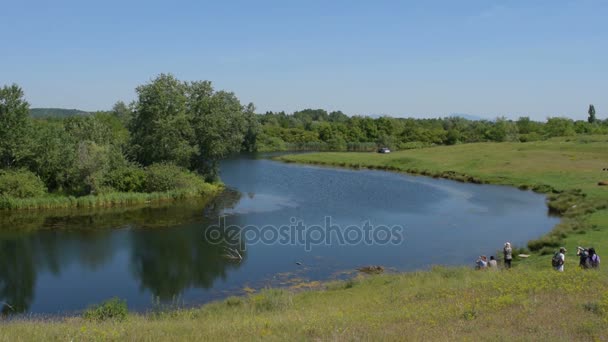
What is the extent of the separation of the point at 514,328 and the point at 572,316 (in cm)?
199

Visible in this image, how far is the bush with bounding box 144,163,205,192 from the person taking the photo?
193 ft

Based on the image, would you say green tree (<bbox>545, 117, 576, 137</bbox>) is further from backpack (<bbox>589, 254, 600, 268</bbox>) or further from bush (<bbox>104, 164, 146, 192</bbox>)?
backpack (<bbox>589, 254, 600, 268</bbox>)

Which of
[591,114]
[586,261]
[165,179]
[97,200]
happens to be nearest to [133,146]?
[165,179]

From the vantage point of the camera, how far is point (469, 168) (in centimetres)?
8256

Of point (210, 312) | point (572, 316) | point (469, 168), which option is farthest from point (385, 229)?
point (469, 168)

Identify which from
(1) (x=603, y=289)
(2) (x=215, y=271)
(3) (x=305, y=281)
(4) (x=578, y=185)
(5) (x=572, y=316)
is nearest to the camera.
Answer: (5) (x=572, y=316)

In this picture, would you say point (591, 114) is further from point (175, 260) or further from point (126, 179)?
point (175, 260)

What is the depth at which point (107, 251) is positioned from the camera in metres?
36.5

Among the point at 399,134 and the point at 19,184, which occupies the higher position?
the point at 399,134

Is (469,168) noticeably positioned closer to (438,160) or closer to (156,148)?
(438,160)

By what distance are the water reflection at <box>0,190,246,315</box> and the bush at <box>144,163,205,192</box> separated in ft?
27.8

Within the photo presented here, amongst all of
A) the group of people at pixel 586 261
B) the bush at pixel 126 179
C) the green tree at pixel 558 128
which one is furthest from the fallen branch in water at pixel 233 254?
the green tree at pixel 558 128

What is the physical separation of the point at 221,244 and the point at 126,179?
24479 mm

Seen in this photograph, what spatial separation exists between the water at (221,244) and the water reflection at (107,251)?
7 centimetres
